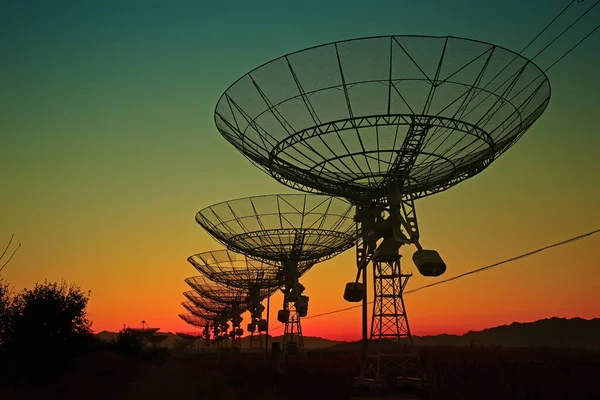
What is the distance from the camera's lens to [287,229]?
42.2 m

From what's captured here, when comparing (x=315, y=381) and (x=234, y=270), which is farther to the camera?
(x=234, y=270)

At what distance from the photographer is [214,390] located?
3203cm

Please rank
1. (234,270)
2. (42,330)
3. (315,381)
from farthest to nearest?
(234,270) → (42,330) → (315,381)

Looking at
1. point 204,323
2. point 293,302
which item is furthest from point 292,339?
point 204,323

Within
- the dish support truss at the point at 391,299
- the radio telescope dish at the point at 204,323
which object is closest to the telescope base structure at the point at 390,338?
the dish support truss at the point at 391,299

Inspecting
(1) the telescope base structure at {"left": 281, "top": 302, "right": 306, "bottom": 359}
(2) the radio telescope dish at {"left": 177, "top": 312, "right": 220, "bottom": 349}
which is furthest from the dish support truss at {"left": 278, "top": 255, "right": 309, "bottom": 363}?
(2) the radio telescope dish at {"left": 177, "top": 312, "right": 220, "bottom": 349}

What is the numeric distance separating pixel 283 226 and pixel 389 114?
71.2 feet

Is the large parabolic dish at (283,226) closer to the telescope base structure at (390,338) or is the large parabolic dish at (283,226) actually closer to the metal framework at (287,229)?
the metal framework at (287,229)

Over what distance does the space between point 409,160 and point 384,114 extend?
9.56 feet

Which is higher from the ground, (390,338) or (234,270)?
(234,270)

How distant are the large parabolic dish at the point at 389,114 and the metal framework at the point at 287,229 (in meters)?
15.9

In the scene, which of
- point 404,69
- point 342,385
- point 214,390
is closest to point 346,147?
point 404,69

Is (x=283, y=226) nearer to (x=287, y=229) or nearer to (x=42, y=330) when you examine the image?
(x=287, y=229)

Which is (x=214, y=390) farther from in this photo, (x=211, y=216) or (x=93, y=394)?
(x=211, y=216)
